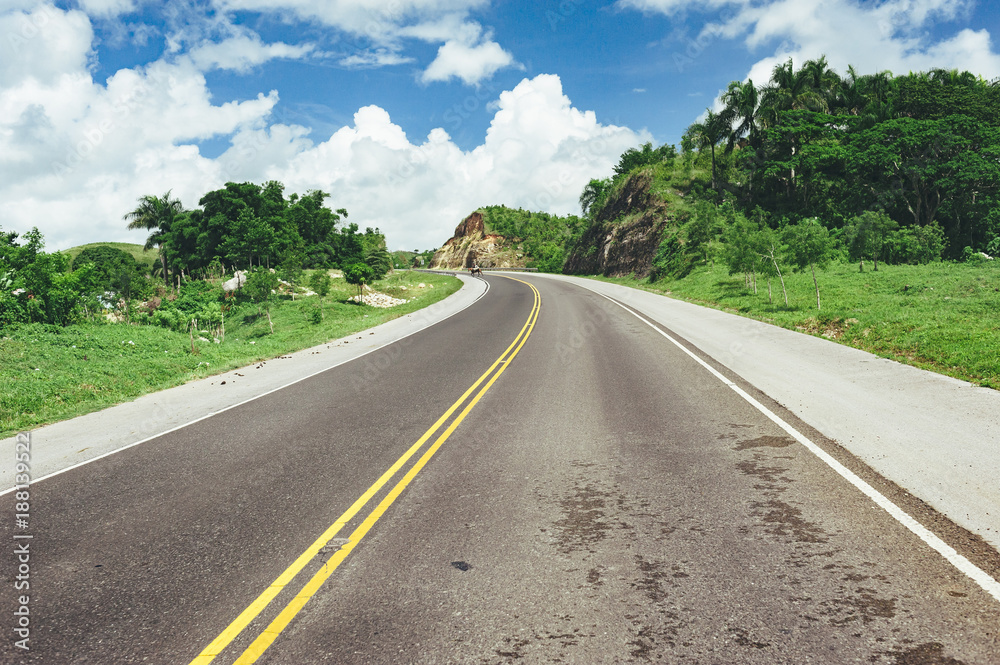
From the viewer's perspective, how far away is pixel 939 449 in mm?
6195

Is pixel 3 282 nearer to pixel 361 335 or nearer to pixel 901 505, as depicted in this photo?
pixel 361 335

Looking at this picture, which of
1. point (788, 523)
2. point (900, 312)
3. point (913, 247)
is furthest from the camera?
point (913, 247)

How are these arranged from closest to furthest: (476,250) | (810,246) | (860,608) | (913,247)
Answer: (860,608)
(810,246)
(913,247)
(476,250)

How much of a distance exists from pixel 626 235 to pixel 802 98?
21.1 meters

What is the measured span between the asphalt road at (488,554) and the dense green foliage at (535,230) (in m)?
82.4

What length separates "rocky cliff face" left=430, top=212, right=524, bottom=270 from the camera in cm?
10828

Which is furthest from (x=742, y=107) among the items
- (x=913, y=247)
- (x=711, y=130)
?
(x=913, y=247)

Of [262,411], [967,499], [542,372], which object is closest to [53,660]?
[262,411]

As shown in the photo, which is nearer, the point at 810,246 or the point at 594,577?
the point at 594,577

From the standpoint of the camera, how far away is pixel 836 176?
1955 inches

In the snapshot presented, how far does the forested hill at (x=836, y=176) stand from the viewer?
40094mm

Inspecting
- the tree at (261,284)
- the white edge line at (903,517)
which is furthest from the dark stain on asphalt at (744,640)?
the tree at (261,284)

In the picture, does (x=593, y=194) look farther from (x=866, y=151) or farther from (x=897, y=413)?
(x=897, y=413)

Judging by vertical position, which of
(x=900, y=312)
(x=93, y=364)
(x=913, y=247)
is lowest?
(x=93, y=364)
